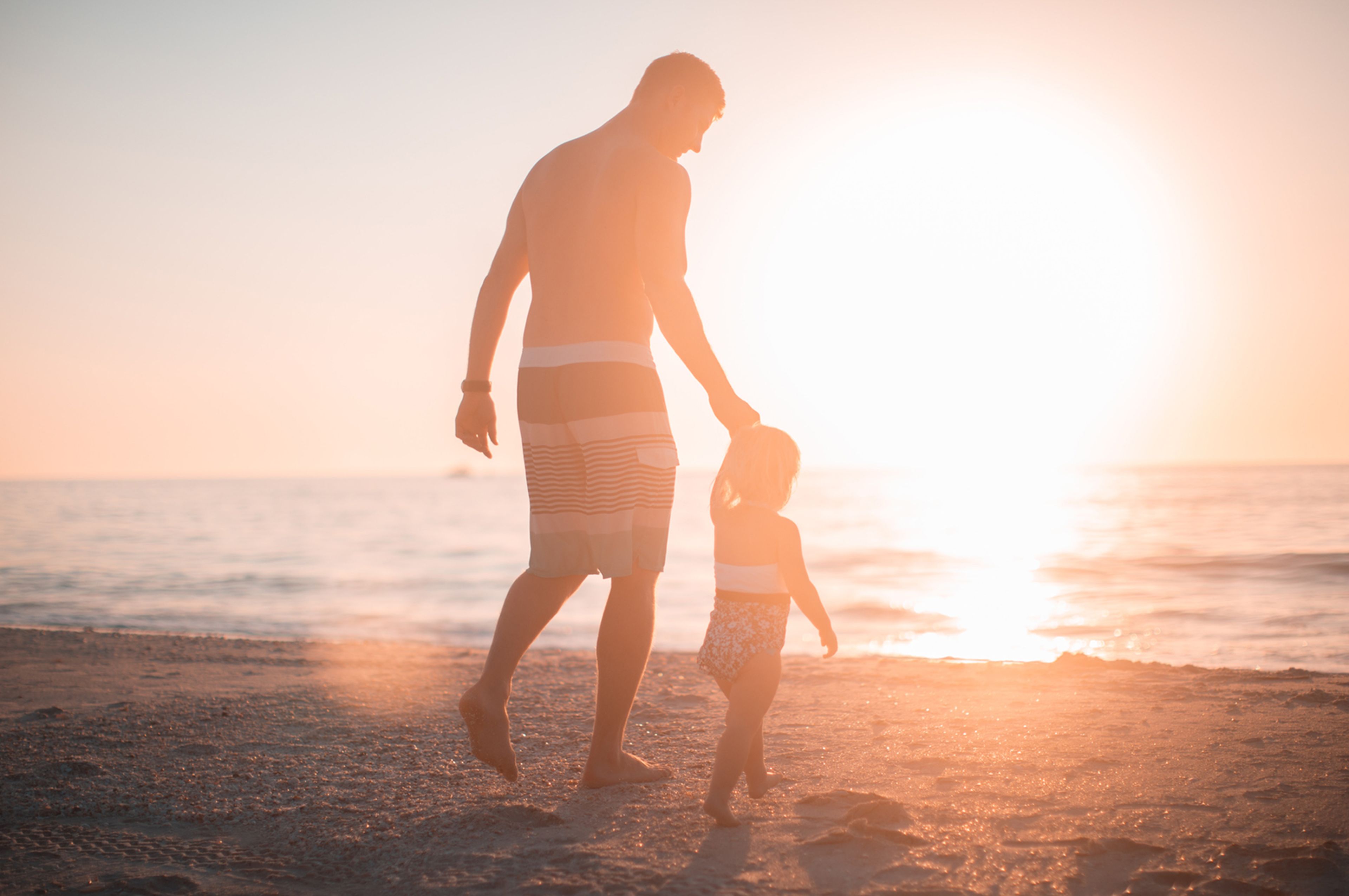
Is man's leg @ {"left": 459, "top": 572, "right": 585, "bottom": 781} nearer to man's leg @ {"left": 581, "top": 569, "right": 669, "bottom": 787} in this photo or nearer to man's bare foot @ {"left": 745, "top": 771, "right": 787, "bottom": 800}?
man's leg @ {"left": 581, "top": 569, "right": 669, "bottom": 787}

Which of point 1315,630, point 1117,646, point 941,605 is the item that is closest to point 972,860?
point 1117,646

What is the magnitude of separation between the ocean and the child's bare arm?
3.60 m

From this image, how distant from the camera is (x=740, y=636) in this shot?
7.44 feet

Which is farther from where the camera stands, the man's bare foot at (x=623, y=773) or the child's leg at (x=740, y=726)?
the man's bare foot at (x=623, y=773)

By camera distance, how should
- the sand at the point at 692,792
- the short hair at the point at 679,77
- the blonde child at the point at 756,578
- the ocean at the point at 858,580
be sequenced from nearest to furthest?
the sand at the point at 692,792 → the blonde child at the point at 756,578 → the short hair at the point at 679,77 → the ocean at the point at 858,580

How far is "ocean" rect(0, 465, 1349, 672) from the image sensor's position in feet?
24.9

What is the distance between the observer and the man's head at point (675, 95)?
8.42ft

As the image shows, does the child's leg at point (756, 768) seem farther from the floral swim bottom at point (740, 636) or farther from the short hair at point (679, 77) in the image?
the short hair at point (679, 77)

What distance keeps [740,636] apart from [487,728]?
0.73 m

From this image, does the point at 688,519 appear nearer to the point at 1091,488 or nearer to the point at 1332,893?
the point at 1332,893

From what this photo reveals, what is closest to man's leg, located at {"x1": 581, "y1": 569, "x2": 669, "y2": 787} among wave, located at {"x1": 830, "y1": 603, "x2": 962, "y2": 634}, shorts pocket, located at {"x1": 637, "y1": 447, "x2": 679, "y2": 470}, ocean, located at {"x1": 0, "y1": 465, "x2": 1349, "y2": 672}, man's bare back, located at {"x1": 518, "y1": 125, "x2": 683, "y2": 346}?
shorts pocket, located at {"x1": 637, "y1": 447, "x2": 679, "y2": 470}

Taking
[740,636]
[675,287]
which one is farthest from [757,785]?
[675,287]

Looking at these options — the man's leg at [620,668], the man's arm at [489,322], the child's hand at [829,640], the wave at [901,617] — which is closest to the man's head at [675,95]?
the man's arm at [489,322]

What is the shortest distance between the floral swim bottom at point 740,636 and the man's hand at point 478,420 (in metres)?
0.93
